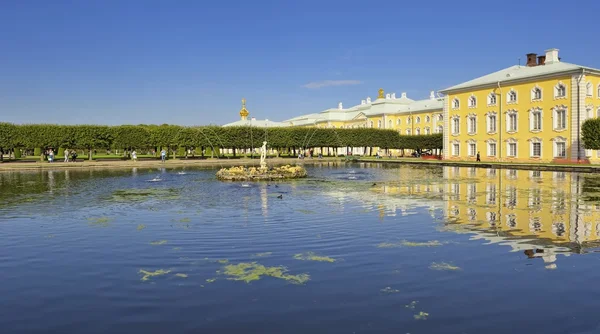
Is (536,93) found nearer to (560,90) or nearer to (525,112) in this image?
(525,112)

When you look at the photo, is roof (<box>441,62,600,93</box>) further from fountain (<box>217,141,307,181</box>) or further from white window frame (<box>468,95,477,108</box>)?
fountain (<box>217,141,307,181</box>)

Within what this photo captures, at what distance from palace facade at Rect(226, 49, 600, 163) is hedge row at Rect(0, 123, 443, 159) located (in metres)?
11.3

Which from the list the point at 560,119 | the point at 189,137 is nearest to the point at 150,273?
the point at 560,119

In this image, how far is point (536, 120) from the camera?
185ft

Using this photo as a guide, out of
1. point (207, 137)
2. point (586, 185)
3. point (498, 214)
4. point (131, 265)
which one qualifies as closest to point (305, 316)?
point (131, 265)

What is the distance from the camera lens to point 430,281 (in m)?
8.59

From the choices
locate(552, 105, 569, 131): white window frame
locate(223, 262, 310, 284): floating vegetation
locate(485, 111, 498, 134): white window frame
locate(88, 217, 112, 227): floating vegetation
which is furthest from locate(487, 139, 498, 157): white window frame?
locate(223, 262, 310, 284): floating vegetation

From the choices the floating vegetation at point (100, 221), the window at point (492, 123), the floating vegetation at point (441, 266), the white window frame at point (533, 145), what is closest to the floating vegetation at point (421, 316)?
the floating vegetation at point (441, 266)

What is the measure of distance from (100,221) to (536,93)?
52.9 metres

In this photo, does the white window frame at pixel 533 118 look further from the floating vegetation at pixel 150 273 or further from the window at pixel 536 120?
the floating vegetation at pixel 150 273

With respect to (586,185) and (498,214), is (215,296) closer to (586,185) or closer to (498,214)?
(498,214)

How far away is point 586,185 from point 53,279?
27.4 meters

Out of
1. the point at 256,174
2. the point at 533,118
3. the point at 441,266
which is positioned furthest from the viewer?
the point at 533,118

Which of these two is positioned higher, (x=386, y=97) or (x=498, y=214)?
(x=386, y=97)
